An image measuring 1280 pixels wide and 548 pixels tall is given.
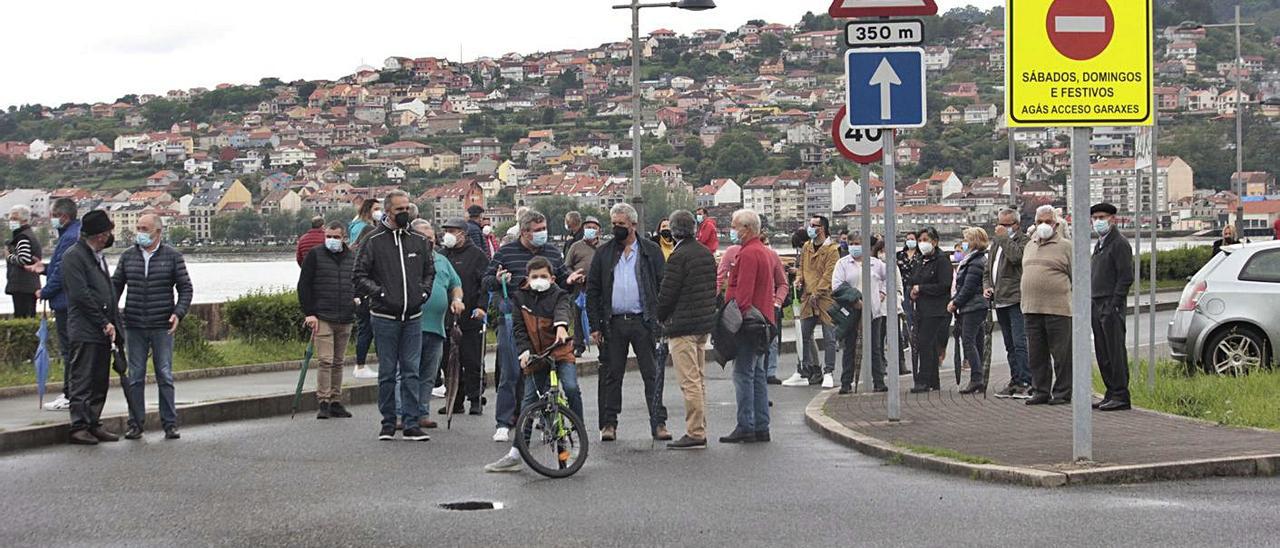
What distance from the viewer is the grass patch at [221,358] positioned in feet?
57.9

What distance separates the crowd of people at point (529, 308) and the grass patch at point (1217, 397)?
0.45 metres

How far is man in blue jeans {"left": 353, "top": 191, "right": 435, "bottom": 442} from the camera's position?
45.2ft

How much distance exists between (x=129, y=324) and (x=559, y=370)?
3778 millimetres

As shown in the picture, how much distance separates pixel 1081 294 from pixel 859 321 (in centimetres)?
716

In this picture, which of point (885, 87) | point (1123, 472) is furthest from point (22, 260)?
point (1123, 472)

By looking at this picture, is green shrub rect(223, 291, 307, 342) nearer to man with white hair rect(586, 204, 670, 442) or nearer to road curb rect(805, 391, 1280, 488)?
man with white hair rect(586, 204, 670, 442)

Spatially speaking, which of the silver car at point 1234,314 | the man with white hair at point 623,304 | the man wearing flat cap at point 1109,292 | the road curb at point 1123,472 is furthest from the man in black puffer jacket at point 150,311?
the silver car at point 1234,314

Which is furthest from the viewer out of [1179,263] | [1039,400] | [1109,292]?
[1179,263]

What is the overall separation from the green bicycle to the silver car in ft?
26.3

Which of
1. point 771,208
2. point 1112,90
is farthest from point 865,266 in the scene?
point 771,208

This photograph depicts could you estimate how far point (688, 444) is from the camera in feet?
42.6

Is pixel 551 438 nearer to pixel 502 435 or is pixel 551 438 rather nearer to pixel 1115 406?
pixel 502 435

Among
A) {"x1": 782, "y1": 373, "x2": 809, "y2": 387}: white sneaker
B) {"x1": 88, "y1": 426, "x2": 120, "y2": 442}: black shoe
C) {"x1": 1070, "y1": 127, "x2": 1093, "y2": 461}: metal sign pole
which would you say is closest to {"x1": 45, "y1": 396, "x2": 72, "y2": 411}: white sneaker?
{"x1": 88, "y1": 426, "x2": 120, "y2": 442}: black shoe

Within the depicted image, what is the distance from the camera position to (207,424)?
50.0 ft
